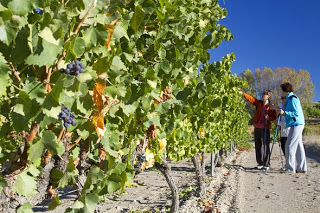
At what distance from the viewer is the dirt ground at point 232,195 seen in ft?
16.3

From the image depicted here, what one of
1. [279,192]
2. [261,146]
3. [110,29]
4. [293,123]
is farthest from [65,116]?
[261,146]

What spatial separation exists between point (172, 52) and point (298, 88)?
143 ft

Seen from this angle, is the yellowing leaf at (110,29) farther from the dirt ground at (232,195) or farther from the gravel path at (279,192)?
the gravel path at (279,192)

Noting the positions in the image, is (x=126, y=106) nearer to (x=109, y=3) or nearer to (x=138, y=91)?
(x=138, y=91)

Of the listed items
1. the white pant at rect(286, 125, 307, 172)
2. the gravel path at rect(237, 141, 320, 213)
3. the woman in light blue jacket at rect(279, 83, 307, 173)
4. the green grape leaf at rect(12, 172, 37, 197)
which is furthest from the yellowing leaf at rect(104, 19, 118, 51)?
the white pant at rect(286, 125, 307, 172)

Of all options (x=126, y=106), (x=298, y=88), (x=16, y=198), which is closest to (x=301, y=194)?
(x=126, y=106)

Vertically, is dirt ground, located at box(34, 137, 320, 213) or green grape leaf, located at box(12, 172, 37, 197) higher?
green grape leaf, located at box(12, 172, 37, 197)

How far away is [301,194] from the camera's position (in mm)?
5742

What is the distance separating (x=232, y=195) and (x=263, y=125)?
10.1 feet

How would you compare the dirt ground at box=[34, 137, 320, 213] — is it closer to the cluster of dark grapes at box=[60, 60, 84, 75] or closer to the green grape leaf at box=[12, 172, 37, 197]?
the green grape leaf at box=[12, 172, 37, 197]

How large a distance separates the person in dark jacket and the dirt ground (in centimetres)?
43

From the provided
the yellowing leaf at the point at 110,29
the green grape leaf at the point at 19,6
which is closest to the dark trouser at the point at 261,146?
the yellowing leaf at the point at 110,29

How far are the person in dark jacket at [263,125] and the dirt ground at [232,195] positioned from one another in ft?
1.41

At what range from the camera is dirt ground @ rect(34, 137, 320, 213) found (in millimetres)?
4961
